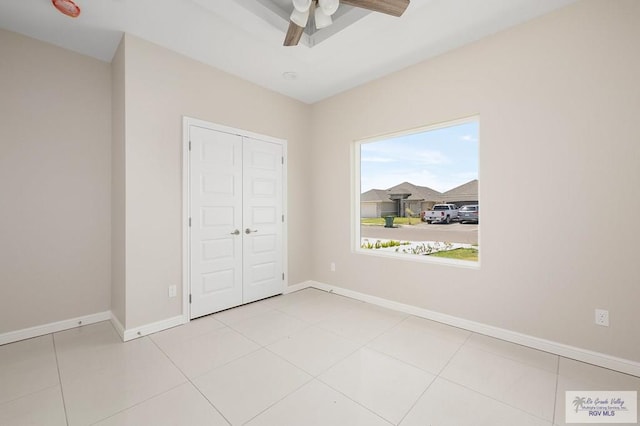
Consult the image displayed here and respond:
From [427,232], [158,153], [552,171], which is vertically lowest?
[427,232]

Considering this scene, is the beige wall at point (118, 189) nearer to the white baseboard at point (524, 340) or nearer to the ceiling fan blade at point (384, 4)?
the ceiling fan blade at point (384, 4)

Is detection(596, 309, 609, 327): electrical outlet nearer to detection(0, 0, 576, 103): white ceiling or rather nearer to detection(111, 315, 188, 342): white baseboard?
detection(0, 0, 576, 103): white ceiling

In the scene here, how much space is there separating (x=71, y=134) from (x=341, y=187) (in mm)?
3202

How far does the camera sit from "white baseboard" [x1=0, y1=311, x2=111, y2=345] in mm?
2521

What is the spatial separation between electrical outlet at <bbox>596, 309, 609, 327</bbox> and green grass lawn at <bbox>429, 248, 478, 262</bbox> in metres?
0.96

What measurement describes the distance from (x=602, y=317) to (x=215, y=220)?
3753 mm

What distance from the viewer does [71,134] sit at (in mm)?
2857

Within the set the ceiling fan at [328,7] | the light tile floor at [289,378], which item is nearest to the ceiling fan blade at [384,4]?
the ceiling fan at [328,7]

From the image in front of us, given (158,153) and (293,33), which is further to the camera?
(158,153)

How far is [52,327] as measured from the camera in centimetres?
273

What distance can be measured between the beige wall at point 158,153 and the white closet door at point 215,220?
Result: 166 millimetres

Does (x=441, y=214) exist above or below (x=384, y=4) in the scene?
below

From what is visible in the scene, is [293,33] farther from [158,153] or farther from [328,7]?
[158,153]

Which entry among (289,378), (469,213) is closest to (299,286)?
(289,378)
